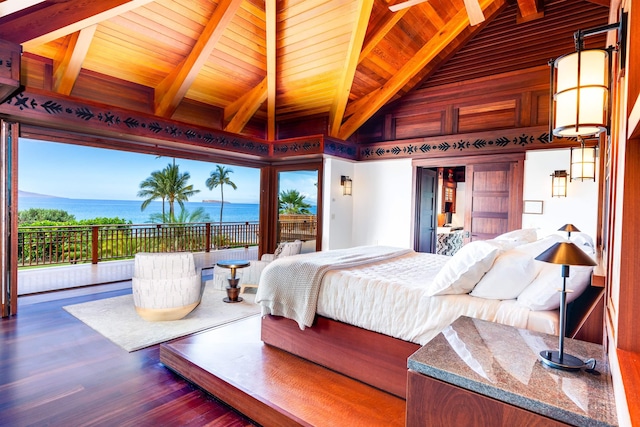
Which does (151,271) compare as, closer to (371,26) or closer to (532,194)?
(371,26)

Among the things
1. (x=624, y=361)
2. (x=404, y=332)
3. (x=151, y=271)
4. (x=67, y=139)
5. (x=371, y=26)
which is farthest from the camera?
(x=371, y=26)

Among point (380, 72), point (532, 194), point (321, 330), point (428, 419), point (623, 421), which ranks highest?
point (380, 72)

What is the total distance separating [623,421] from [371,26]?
5.36m

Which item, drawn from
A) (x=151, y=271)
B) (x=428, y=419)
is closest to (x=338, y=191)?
(x=151, y=271)

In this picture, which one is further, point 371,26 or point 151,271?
point 371,26

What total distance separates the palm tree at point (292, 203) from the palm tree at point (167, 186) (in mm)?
5802

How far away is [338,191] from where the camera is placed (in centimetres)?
667

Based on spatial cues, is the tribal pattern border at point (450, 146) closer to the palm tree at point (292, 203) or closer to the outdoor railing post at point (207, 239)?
the palm tree at point (292, 203)

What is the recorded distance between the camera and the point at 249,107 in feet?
20.4

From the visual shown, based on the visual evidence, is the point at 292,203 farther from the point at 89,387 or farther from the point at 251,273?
the point at 89,387

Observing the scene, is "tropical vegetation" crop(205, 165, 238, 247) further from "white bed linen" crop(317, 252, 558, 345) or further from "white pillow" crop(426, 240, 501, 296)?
"white pillow" crop(426, 240, 501, 296)

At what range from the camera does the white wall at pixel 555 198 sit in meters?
4.74

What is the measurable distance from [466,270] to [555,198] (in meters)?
3.79

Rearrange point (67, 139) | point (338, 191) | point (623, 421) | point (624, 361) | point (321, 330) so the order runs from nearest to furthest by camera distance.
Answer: point (623, 421), point (624, 361), point (321, 330), point (67, 139), point (338, 191)
